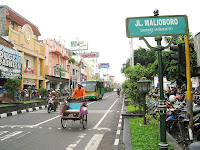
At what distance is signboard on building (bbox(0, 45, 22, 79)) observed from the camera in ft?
63.8

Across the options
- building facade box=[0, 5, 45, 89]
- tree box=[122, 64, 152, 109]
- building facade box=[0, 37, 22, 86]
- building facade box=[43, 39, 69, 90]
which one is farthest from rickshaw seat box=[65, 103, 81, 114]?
building facade box=[43, 39, 69, 90]

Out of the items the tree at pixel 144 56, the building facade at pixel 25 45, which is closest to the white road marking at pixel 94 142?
the building facade at pixel 25 45

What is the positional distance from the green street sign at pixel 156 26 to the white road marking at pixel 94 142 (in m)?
3.30

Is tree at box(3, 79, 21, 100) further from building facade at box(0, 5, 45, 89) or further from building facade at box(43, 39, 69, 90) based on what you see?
building facade at box(43, 39, 69, 90)

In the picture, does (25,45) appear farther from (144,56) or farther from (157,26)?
(157,26)

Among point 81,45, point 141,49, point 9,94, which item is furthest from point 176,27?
point 81,45

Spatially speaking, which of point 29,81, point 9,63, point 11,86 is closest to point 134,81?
point 11,86

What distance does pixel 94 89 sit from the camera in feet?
86.2

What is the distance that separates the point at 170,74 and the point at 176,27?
19735mm

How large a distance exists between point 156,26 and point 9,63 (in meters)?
20.0

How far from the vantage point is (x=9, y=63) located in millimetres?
20844

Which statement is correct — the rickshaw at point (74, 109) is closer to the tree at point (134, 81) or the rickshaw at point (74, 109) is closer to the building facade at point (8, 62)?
the tree at point (134, 81)

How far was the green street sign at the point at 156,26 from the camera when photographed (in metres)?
4.10

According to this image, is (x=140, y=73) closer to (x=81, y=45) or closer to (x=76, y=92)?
(x=76, y=92)
